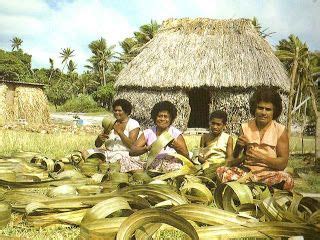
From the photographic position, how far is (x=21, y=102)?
21.5 m

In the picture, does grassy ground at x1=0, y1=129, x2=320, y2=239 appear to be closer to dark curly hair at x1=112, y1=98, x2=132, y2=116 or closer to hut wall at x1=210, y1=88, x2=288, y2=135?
dark curly hair at x1=112, y1=98, x2=132, y2=116

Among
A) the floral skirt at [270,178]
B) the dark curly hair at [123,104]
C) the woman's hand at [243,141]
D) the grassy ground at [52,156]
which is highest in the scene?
the dark curly hair at [123,104]

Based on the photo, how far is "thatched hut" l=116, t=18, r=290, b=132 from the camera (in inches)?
621

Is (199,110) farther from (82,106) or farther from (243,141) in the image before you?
(82,106)

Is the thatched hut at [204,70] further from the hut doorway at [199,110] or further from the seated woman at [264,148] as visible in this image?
the seated woman at [264,148]

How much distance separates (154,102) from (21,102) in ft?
29.0

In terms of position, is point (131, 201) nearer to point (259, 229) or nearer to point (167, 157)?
point (259, 229)

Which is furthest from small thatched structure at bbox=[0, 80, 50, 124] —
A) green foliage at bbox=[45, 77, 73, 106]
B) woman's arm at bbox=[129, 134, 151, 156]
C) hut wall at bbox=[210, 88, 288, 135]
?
green foliage at bbox=[45, 77, 73, 106]

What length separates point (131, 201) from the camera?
8.34 ft

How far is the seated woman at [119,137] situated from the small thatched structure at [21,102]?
17.2 metres

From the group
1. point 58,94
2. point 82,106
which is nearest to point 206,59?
point 82,106

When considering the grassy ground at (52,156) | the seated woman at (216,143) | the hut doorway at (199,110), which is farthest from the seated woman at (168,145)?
the hut doorway at (199,110)

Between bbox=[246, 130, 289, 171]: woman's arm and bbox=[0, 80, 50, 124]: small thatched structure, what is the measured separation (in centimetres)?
1938

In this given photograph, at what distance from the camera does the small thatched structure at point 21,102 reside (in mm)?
21219
